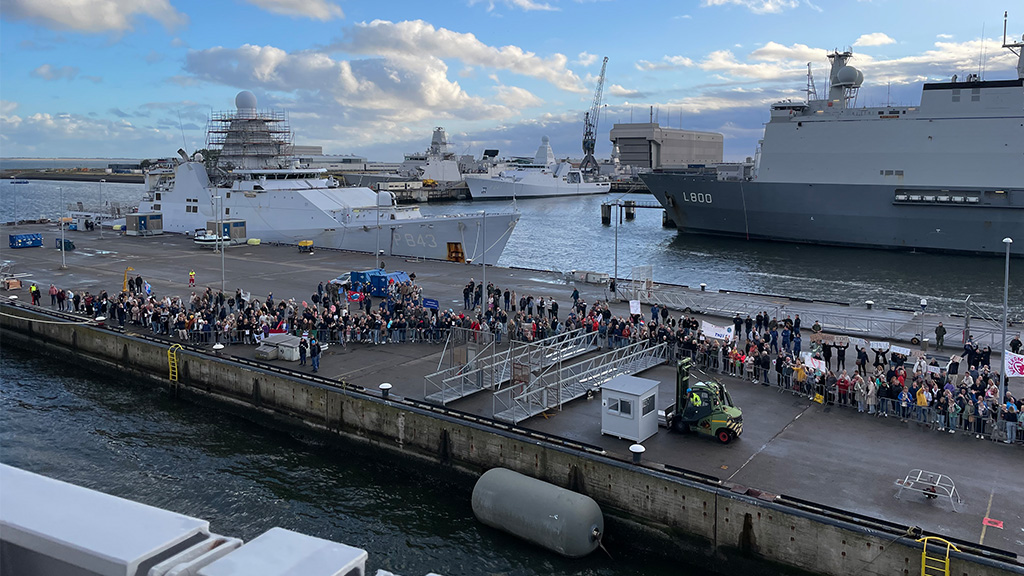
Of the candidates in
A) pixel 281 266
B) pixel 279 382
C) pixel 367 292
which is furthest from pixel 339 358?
pixel 281 266

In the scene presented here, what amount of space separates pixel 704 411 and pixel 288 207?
39189mm

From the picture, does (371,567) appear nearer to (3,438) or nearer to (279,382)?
(279,382)

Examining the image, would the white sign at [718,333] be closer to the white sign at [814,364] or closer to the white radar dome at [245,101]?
the white sign at [814,364]

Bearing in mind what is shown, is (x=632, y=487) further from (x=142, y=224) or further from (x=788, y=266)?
(x=142, y=224)

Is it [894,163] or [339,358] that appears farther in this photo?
[894,163]

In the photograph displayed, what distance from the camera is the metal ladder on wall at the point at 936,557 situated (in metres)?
10.9

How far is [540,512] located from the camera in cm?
1368

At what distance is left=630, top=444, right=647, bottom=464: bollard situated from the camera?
14052 mm

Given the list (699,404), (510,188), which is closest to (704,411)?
(699,404)

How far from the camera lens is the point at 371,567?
13648 mm

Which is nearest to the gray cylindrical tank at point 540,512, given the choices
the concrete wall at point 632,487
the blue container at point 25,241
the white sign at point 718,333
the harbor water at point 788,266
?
the concrete wall at point 632,487

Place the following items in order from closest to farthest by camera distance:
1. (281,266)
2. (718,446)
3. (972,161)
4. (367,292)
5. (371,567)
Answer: (371,567), (718,446), (367,292), (281,266), (972,161)

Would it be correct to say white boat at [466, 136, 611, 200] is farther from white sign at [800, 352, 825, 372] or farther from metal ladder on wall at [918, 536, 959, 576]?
metal ladder on wall at [918, 536, 959, 576]

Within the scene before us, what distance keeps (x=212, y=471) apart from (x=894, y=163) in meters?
56.3
